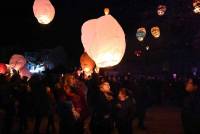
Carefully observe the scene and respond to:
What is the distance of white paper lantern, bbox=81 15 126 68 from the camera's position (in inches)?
308

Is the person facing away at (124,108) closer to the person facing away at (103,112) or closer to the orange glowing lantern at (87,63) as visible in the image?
the person facing away at (103,112)

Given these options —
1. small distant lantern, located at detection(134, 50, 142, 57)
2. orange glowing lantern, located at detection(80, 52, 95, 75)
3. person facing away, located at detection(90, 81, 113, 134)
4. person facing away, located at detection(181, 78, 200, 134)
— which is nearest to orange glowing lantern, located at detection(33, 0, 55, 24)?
orange glowing lantern, located at detection(80, 52, 95, 75)

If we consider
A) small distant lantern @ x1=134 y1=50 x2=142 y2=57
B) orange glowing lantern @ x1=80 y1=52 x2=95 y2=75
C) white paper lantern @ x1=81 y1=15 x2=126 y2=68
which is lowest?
small distant lantern @ x1=134 y1=50 x2=142 y2=57

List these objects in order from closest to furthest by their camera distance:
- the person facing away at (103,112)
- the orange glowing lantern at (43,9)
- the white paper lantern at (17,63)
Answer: the person facing away at (103,112) < the orange glowing lantern at (43,9) < the white paper lantern at (17,63)

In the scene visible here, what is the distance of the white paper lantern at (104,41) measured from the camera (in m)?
7.81

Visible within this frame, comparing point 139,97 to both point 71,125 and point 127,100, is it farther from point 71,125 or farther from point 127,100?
point 71,125

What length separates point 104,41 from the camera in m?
7.80

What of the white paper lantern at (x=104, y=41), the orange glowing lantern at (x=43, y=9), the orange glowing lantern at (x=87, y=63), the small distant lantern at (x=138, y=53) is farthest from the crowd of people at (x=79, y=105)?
the small distant lantern at (x=138, y=53)

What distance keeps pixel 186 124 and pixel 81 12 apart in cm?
2166

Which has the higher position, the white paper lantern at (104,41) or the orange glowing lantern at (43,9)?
the orange glowing lantern at (43,9)

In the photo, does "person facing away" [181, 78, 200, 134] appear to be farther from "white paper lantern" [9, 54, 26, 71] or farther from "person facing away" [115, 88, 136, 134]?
"white paper lantern" [9, 54, 26, 71]

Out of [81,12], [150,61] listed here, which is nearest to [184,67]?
[150,61]

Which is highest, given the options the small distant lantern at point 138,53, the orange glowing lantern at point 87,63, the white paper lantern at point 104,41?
Answer: the white paper lantern at point 104,41

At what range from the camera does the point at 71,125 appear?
8562 mm
